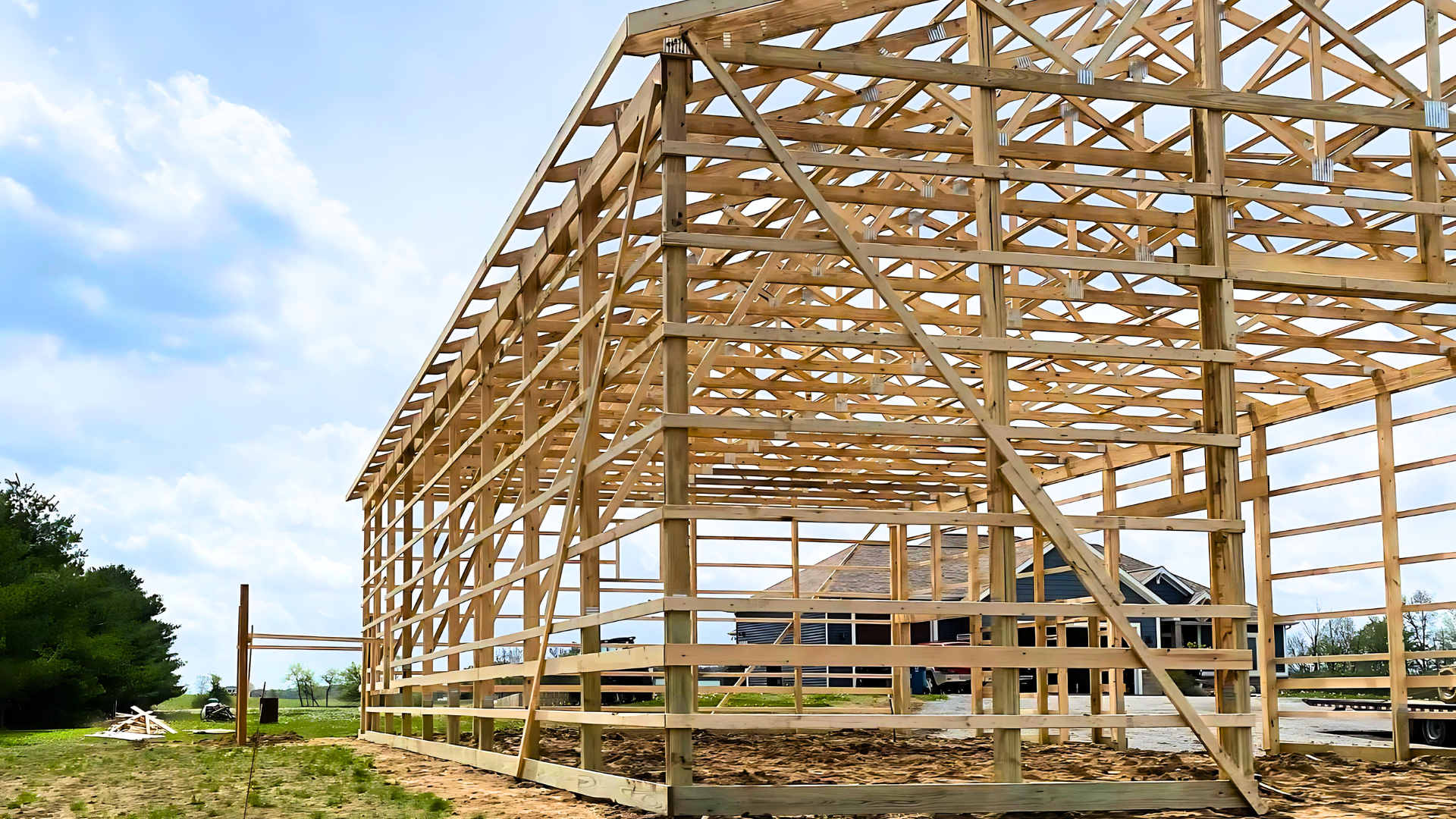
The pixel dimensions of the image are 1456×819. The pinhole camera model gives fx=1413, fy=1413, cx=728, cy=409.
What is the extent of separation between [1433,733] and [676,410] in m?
13.3

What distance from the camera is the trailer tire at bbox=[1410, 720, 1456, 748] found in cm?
1730

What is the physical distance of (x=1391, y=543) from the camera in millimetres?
15961

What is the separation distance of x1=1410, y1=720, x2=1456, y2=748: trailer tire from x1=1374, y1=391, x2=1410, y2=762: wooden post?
162 centimetres

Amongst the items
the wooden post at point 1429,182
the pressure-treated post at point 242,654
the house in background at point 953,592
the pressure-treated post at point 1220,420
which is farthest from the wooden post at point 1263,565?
the house in background at point 953,592

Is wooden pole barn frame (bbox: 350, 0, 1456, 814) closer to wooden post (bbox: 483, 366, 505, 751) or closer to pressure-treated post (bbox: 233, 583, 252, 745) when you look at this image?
wooden post (bbox: 483, 366, 505, 751)

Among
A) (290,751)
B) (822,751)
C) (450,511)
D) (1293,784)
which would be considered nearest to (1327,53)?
(1293,784)

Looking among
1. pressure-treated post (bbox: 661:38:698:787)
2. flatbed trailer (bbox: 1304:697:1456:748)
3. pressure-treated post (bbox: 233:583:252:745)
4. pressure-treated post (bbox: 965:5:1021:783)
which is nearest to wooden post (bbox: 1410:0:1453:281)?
pressure-treated post (bbox: 965:5:1021:783)

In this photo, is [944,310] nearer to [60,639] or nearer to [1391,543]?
[1391,543]

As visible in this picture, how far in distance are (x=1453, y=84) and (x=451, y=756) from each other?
40.9 ft

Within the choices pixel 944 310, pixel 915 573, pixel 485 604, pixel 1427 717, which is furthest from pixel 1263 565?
pixel 915 573

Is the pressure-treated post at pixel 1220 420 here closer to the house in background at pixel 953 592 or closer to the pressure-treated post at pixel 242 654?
the pressure-treated post at pixel 242 654

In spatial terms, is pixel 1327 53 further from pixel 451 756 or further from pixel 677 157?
pixel 451 756

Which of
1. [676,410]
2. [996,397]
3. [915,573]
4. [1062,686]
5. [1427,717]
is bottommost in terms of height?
[1427,717]

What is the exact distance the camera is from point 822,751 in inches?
659
